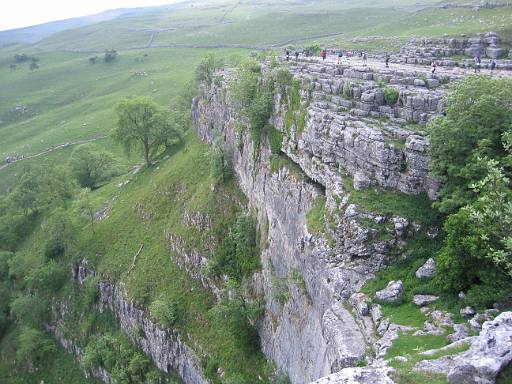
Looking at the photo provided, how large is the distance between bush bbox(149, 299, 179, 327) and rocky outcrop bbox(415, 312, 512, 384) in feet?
119

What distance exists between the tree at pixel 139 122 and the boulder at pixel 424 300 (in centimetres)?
6299

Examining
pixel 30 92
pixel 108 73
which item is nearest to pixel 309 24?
pixel 108 73

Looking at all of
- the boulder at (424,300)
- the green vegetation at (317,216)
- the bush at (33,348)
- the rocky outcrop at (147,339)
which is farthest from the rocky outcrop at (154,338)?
the boulder at (424,300)

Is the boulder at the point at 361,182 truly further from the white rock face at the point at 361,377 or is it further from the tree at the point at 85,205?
the tree at the point at 85,205

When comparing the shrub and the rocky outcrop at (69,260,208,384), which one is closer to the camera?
the shrub

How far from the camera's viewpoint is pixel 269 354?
130 feet

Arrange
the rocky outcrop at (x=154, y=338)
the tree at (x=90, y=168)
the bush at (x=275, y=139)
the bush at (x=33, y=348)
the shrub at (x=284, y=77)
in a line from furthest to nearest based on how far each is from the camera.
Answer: the tree at (x=90, y=168) → the bush at (x=33, y=348) → the rocky outcrop at (x=154, y=338) → the bush at (x=275, y=139) → the shrub at (x=284, y=77)

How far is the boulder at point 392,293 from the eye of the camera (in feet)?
72.2

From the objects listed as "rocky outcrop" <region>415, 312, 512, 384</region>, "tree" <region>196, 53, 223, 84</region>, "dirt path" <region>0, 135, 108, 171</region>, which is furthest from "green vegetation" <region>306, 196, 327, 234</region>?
"dirt path" <region>0, 135, 108, 171</region>

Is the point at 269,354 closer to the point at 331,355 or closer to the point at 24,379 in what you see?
the point at 331,355

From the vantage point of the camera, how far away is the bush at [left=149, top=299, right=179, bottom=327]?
46.7 meters

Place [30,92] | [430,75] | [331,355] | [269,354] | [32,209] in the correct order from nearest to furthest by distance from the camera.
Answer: [331,355] → [430,75] → [269,354] → [32,209] → [30,92]

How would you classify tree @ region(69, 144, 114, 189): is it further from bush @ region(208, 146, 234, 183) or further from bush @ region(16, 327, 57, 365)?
bush @ region(208, 146, 234, 183)

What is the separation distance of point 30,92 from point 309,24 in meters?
124
